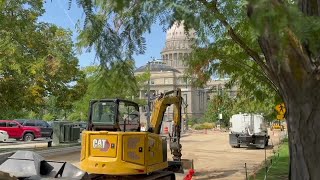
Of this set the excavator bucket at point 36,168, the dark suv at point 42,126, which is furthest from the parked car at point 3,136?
the excavator bucket at point 36,168

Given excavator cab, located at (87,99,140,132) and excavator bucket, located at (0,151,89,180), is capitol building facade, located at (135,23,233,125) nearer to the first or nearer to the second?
excavator cab, located at (87,99,140,132)

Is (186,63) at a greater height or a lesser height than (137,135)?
greater

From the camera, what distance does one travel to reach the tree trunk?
7254 mm

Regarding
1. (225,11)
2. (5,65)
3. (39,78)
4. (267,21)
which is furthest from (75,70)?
(267,21)

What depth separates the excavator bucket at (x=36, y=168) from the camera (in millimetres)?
9420

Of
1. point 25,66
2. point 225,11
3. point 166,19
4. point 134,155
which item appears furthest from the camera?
point 25,66

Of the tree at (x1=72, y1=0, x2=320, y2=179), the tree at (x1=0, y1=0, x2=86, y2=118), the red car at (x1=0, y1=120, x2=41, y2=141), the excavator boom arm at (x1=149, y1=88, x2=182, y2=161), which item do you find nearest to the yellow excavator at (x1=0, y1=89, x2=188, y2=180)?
the excavator boom arm at (x1=149, y1=88, x2=182, y2=161)

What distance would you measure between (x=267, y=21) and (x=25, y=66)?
2340cm

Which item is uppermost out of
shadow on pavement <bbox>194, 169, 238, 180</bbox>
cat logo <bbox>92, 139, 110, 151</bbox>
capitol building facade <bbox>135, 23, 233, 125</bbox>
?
capitol building facade <bbox>135, 23, 233, 125</bbox>

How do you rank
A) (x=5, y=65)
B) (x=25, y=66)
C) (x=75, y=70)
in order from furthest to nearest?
(x=75, y=70)
(x=25, y=66)
(x=5, y=65)

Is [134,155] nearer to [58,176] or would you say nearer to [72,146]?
[58,176]

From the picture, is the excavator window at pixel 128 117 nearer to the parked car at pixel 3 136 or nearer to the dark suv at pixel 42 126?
the parked car at pixel 3 136

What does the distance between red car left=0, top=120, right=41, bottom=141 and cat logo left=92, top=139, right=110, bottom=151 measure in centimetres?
3207

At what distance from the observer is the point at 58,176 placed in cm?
960
